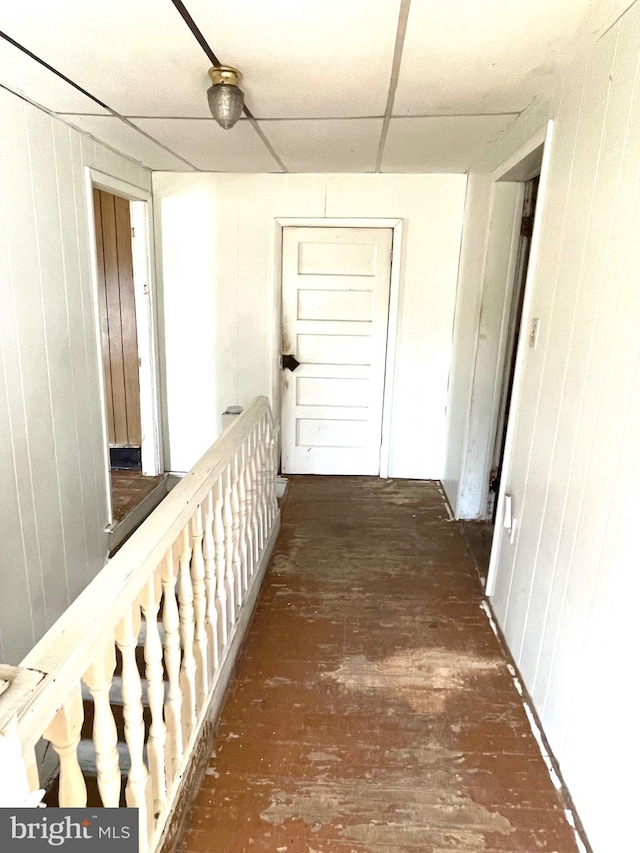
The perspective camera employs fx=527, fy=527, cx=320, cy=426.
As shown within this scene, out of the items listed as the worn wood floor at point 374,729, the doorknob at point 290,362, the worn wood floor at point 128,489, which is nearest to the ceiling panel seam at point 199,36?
the doorknob at point 290,362

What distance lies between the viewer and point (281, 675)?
2.03 metres

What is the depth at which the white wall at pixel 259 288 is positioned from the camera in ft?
11.8

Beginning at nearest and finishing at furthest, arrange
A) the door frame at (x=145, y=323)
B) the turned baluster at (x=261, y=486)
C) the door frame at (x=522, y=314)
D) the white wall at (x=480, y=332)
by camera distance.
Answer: the door frame at (x=522, y=314)
the turned baluster at (x=261, y=486)
the white wall at (x=480, y=332)
the door frame at (x=145, y=323)

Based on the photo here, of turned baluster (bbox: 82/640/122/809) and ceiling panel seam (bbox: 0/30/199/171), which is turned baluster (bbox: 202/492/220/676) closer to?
turned baluster (bbox: 82/640/122/809)

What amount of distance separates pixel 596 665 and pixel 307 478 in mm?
2788

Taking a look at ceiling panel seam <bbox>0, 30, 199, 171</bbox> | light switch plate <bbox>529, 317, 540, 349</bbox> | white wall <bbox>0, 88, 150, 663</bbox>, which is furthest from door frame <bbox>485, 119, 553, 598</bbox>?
white wall <bbox>0, 88, 150, 663</bbox>

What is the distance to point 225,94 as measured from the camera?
1852mm

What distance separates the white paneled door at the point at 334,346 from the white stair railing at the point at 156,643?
5.33ft

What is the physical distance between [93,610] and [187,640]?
63 centimetres

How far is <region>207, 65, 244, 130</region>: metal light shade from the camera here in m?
1.83

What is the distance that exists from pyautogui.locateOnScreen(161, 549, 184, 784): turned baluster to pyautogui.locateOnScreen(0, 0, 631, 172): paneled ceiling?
151 cm

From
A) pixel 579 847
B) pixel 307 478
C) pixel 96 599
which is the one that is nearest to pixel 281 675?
pixel 579 847

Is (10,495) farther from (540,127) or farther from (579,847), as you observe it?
(540,127)

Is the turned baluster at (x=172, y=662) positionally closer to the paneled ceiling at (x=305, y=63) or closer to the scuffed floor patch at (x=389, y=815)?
the scuffed floor patch at (x=389, y=815)
